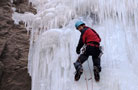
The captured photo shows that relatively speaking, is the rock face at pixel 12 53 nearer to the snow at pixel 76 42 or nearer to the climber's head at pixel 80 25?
the snow at pixel 76 42

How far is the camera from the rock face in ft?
13.0

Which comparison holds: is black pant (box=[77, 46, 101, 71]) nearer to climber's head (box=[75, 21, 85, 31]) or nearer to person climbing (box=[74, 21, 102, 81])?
person climbing (box=[74, 21, 102, 81])

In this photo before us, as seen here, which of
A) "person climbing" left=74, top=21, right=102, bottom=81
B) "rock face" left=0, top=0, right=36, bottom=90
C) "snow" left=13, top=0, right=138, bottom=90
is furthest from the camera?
"rock face" left=0, top=0, right=36, bottom=90

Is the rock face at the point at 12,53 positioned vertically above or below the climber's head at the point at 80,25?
below

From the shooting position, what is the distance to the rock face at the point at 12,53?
3.97 metres

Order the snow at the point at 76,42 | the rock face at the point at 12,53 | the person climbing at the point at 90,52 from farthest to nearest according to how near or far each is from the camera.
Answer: the rock face at the point at 12,53 → the snow at the point at 76,42 → the person climbing at the point at 90,52

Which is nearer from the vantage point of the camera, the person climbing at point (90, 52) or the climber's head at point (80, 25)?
the person climbing at point (90, 52)

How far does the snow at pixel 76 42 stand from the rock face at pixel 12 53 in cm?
15

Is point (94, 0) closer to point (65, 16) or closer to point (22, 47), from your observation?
point (65, 16)

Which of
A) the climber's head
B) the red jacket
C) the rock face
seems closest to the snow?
the rock face

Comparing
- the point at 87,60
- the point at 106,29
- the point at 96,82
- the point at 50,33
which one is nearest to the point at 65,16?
the point at 50,33

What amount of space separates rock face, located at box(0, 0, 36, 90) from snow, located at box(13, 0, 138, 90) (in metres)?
0.15

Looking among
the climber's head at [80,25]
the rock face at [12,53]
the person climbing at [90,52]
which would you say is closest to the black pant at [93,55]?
the person climbing at [90,52]

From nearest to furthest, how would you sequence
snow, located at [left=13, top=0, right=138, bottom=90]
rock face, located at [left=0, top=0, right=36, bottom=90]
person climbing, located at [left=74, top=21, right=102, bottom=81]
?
person climbing, located at [left=74, top=21, right=102, bottom=81], snow, located at [left=13, top=0, right=138, bottom=90], rock face, located at [left=0, top=0, right=36, bottom=90]
